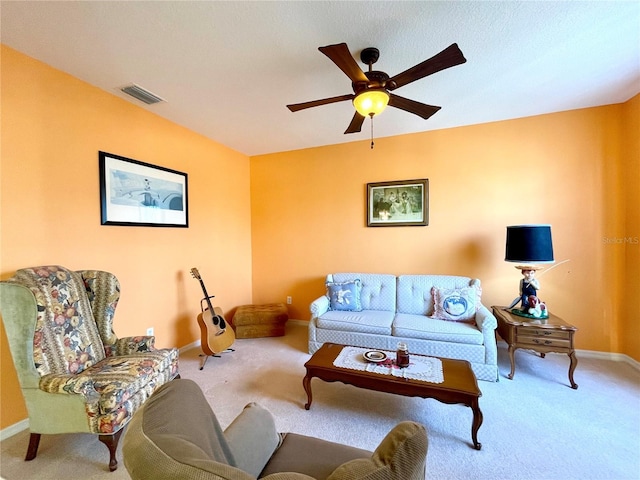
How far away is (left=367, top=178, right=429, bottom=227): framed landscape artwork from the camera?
348 centimetres

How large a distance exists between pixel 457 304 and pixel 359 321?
1066 mm

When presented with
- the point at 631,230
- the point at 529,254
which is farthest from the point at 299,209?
the point at 631,230

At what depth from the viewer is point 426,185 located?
11.3ft

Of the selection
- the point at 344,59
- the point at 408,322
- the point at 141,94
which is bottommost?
the point at 408,322

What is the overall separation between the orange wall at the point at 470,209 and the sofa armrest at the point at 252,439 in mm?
2793

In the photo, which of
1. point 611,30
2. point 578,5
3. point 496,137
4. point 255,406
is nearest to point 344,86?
point 578,5

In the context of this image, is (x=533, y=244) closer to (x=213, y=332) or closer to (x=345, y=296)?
(x=345, y=296)

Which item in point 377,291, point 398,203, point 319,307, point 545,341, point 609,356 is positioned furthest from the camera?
point 398,203

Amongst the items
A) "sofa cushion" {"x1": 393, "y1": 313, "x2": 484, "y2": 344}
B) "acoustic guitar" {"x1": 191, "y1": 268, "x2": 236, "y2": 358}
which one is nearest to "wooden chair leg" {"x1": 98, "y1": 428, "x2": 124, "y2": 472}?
"acoustic guitar" {"x1": 191, "y1": 268, "x2": 236, "y2": 358}

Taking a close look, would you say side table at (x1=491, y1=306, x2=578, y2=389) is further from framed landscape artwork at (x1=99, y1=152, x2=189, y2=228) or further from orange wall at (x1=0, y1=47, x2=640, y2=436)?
framed landscape artwork at (x1=99, y1=152, x2=189, y2=228)

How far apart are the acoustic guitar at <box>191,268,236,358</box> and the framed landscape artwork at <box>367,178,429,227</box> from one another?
2.30 meters

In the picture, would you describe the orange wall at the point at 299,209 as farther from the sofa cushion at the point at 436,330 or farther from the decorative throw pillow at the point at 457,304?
the sofa cushion at the point at 436,330

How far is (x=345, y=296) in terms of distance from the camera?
3.27m

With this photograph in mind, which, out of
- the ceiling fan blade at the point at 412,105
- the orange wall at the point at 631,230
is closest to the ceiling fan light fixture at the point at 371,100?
the ceiling fan blade at the point at 412,105
